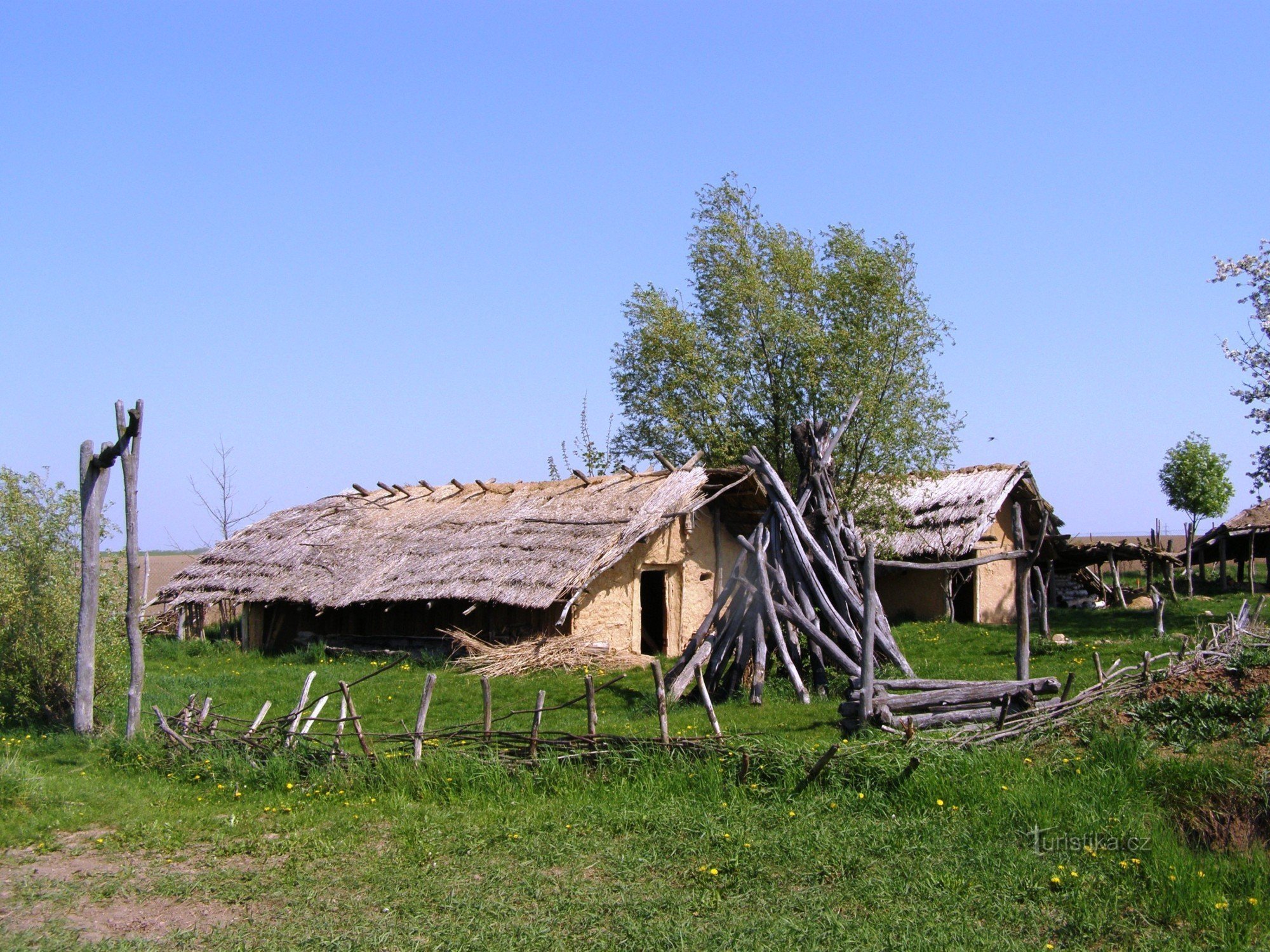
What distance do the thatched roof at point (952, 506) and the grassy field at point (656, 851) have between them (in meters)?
12.2

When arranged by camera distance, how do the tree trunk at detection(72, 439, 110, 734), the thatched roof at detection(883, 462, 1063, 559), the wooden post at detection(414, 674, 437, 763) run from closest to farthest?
1. the wooden post at detection(414, 674, 437, 763)
2. the tree trunk at detection(72, 439, 110, 734)
3. the thatched roof at detection(883, 462, 1063, 559)

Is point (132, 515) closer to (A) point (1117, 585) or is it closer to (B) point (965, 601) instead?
(B) point (965, 601)

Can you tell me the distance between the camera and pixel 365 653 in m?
17.8

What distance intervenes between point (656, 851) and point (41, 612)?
294 inches

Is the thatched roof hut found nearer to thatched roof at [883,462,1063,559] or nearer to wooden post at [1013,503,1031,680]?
thatched roof at [883,462,1063,559]

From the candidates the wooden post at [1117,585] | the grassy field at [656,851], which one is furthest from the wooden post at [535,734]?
the wooden post at [1117,585]

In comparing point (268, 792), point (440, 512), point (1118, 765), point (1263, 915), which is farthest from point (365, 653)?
point (1263, 915)

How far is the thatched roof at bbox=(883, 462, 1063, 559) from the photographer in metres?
20.8

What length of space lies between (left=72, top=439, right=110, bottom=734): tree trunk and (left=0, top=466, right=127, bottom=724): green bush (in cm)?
29

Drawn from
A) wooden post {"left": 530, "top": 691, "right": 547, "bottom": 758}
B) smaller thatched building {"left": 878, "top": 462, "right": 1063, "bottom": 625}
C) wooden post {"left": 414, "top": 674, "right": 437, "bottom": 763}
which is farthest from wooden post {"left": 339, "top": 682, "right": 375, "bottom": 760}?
smaller thatched building {"left": 878, "top": 462, "right": 1063, "bottom": 625}

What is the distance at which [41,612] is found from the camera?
10.8 meters

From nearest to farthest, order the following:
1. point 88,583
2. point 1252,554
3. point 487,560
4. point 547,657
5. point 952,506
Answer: point 88,583 → point 547,657 → point 487,560 → point 952,506 → point 1252,554

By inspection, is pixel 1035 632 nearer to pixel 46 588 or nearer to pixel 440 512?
pixel 440 512

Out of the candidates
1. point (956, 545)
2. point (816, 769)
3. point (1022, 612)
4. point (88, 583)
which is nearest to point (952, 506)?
point (956, 545)
